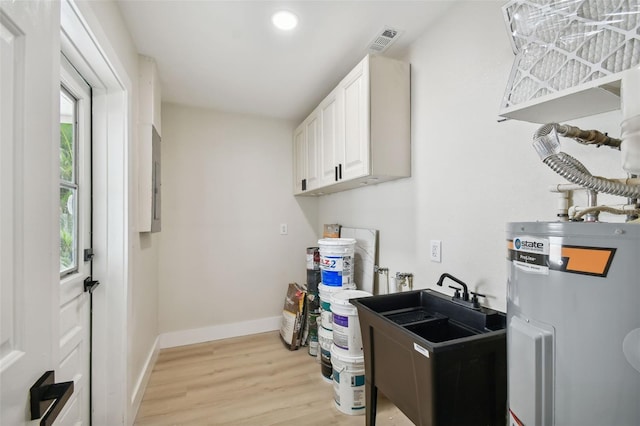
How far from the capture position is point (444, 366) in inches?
41.5

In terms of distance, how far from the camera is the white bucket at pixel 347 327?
187cm

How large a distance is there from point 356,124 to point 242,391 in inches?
80.9

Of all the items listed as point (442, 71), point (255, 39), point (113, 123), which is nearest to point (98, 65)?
point (113, 123)

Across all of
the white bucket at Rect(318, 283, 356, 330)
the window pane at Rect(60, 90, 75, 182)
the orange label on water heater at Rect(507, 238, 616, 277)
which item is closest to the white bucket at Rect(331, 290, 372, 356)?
the white bucket at Rect(318, 283, 356, 330)

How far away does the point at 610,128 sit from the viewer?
0.99m

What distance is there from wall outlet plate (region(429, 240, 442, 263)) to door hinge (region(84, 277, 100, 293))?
191 centimetres

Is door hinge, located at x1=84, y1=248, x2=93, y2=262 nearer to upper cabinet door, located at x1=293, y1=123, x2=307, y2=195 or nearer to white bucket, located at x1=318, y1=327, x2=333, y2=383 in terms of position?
white bucket, located at x1=318, y1=327, x2=333, y2=383

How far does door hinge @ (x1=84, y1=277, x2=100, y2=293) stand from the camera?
152 cm

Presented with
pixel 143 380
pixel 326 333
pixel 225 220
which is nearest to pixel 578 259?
pixel 326 333

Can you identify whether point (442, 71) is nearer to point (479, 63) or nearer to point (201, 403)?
point (479, 63)

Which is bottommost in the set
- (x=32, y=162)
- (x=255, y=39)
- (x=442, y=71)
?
(x=32, y=162)

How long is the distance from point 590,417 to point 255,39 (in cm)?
219

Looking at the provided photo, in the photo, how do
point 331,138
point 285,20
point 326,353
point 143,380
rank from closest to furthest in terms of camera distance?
point 285,20
point 143,380
point 326,353
point 331,138

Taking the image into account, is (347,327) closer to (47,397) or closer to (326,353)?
(326,353)
